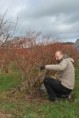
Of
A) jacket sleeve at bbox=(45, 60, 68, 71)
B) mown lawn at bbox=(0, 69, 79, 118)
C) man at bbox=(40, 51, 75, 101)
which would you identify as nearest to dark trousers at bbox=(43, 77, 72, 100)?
man at bbox=(40, 51, 75, 101)

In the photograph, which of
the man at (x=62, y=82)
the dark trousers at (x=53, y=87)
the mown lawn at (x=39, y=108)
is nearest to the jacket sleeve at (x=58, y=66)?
the man at (x=62, y=82)

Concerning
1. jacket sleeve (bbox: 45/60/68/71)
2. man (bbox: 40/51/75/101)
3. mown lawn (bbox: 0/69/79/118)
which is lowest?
mown lawn (bbox: 0/69/79/118)

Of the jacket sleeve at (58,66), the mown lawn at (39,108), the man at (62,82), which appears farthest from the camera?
the man at (62,82)

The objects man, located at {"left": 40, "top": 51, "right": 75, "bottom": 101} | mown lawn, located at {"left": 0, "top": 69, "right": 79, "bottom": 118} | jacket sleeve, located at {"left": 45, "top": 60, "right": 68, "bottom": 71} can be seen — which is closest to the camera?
mown lawn, located at {"left": 0, "top": 69, "right": 79, "bottom": 118}

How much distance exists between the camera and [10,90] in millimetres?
13789

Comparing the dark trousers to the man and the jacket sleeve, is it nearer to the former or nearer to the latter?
the man

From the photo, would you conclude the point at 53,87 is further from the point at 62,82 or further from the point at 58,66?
the point at 58,66

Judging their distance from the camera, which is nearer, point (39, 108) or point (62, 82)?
point (39, 108)

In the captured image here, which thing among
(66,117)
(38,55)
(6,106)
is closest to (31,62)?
(38,55)

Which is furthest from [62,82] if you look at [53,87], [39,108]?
[39,108]

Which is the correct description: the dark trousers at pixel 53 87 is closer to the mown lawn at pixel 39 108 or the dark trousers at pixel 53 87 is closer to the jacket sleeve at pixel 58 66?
the mown lawn at pixel 39 108

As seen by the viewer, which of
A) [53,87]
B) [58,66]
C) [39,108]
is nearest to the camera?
[39,108]

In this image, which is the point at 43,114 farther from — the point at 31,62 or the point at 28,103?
the point at 31,62

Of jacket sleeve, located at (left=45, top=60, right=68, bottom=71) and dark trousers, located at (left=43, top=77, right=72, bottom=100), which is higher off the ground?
jacket sleeve, located at (left=45, top=60, right=68, bottom=71)
